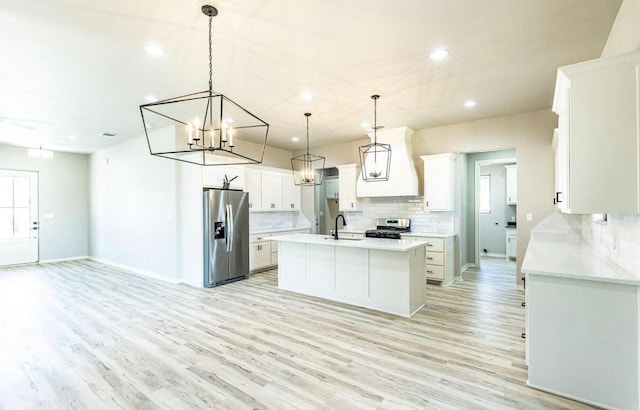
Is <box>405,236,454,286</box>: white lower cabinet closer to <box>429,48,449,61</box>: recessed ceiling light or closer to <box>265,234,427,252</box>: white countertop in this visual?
<box>265,234,427,252</box>: white countertop

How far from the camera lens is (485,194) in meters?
8.41

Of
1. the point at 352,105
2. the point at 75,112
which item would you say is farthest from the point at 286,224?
the point at 75,112

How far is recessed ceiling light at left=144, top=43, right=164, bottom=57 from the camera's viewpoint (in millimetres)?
2850

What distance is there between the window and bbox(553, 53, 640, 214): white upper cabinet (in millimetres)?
6918

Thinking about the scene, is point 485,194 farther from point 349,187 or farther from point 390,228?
point 349,187

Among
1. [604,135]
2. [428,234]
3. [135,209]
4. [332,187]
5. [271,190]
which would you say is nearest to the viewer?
[604,135]

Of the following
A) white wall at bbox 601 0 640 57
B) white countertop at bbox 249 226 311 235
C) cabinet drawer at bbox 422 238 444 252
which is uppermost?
white wall at bbox 601 0 640 57

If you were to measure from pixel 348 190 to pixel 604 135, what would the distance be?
505cm

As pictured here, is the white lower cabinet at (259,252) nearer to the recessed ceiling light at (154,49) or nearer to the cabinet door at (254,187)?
the cabinet door at (254,187)

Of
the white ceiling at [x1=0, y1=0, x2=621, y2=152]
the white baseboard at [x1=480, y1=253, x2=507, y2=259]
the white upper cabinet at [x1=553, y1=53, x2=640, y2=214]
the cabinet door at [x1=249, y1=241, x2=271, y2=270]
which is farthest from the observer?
the white baseboard at [x1=480, y1=253, x2=507, y2=259]

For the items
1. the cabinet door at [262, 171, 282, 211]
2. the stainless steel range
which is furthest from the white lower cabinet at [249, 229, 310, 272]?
the stainless steel range

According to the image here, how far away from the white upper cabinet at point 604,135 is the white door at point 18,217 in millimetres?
10407

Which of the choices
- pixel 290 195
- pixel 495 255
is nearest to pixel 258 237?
pixel 290 195

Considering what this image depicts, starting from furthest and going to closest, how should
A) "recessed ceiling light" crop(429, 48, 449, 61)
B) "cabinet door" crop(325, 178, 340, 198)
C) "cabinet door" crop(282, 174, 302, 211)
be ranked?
"cabinet door" crop(325, 178, 340, 198)
"cabinet door" crop(282, 174, 302, 211)
"recessed ceiling light" crop(429, 48, 449, 61)
